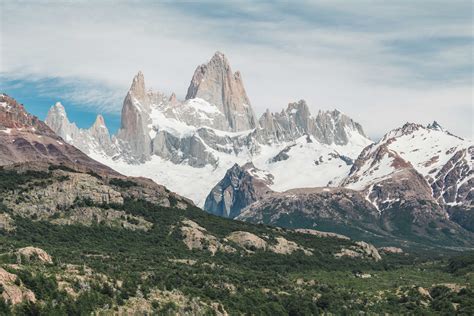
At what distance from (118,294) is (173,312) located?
1303 cm

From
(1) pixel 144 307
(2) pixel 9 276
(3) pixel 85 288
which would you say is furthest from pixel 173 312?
(2) pixel 9 276

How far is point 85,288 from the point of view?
7387 inches

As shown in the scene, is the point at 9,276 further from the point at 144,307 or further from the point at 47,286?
the point at 144,307

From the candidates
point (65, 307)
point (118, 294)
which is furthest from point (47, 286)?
point (118, 294)

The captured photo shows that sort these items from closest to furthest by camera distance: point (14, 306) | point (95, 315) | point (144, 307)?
point (14, 306), point (95, 315), point (144, 307)

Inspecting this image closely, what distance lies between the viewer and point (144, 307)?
193125 millimetres

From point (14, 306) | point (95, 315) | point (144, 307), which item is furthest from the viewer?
point (144, 307)

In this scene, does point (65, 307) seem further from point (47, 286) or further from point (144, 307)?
point (144, 307)

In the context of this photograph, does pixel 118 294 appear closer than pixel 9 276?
No

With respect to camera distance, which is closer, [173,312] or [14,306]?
[14,306]

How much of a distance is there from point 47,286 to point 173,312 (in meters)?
31.3

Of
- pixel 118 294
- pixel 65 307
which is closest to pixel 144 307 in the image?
pixel 118 294

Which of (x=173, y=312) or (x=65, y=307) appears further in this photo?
(x=173, y=312)

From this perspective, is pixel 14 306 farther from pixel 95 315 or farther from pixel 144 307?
pixel 144 307
